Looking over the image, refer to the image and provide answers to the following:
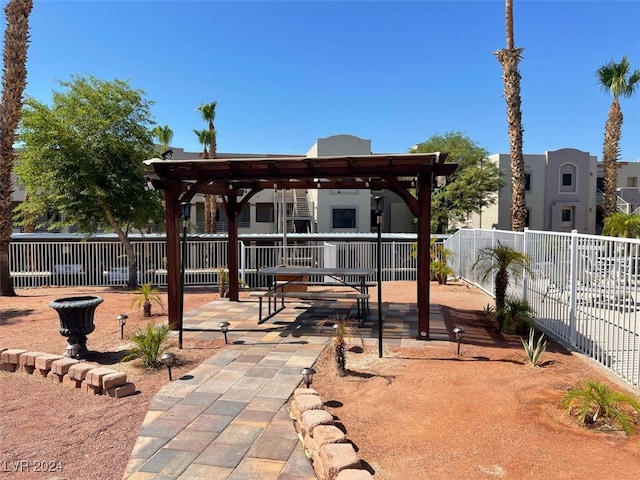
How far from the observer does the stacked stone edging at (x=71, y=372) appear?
4875mm

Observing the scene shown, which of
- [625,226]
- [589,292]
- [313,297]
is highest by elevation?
[625,226]

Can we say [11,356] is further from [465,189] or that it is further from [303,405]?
[465,189]

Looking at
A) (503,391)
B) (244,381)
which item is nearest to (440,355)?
(503,391)

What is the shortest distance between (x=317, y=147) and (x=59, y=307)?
23.2 meters

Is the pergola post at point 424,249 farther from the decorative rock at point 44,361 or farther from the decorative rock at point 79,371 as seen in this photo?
the decorative rock at point 44,361

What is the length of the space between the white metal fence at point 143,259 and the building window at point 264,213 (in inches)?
669

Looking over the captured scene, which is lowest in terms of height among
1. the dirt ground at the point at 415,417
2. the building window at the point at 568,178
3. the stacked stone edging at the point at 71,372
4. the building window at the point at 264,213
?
the dirt ground at the point at 415,417

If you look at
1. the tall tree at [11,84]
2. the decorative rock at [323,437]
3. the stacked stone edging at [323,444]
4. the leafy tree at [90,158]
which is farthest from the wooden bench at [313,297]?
the tall tree at [11,84]

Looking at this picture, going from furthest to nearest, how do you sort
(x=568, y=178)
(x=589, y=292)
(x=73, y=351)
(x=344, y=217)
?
1. (x=568, y=178)
2. (x=344, y=217)
3. (x=589, y=292)
4. (x=73, y=351)

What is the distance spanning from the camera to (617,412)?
12.9 feet

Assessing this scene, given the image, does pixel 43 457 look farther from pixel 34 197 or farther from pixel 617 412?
pixel 34 197

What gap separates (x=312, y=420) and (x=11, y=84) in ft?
43.8

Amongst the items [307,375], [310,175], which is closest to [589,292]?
[307,375]

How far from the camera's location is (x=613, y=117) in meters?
22.7
